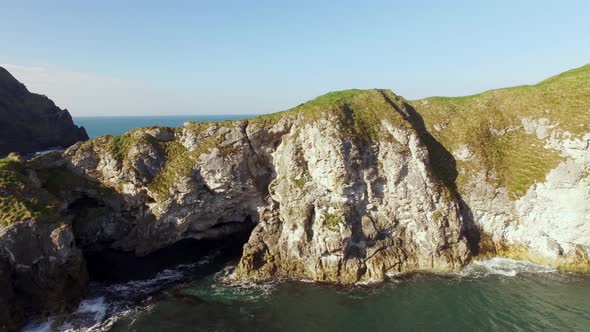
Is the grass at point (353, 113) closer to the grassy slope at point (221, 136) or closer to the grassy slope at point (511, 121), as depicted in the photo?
the grassy slope at point (221, 136)

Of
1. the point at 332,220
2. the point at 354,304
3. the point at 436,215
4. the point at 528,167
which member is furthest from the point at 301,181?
the point at 528,167

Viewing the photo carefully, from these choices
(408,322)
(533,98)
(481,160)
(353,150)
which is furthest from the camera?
(533,98)

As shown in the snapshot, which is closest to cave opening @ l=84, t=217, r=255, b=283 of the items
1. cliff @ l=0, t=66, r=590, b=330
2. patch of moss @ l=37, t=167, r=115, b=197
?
cliff @ l=0, t=66, r=590, b=330

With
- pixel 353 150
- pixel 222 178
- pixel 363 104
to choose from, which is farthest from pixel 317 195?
pixel 363 104

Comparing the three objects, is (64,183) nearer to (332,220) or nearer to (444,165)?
(332,220)

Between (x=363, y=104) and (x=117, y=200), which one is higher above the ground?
(x=363, y=104)

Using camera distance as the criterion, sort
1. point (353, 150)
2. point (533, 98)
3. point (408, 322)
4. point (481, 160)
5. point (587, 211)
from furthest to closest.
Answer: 1. point (533, 98)
2. point (481, 160)
3. point (353, 150)
4. point (587, 211)
5. point (408, 322)

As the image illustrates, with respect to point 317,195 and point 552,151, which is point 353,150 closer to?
point 317,195
